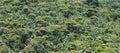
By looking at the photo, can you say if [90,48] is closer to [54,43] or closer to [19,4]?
[54,43]

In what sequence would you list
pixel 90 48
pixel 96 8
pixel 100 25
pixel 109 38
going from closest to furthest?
pixel 90 48
pixel 109 38
pixel 100 25
pixel 96 8

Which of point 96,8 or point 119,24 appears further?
point 96,8

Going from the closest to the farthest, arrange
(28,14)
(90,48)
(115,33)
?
1. (90,48)
2. (115,33)
3. (28,14)

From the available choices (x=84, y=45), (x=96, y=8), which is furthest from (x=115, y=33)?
(x=96, y=8)

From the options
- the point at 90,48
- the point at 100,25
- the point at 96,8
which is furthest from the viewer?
the point at 96,8

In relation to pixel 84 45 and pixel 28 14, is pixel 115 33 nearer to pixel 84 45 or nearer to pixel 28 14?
pixel 84 45

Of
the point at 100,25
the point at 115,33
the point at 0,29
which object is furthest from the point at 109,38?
the point at 0,29

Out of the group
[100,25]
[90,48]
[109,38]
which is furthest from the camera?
[100,25]
